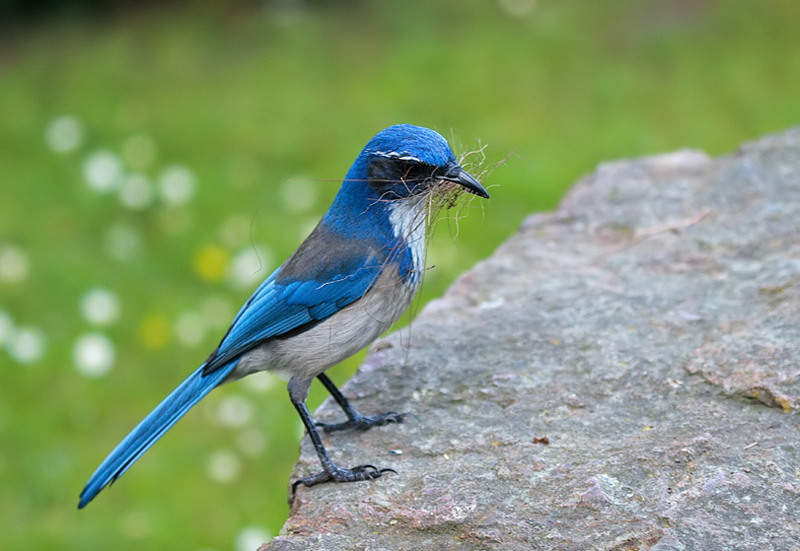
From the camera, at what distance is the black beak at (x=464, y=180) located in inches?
118

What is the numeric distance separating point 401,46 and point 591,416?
19.8 ft

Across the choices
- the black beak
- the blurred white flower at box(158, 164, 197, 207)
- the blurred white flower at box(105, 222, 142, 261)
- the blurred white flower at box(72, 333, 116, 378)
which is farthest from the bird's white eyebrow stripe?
the blurred white flower at box(158, 164, 197, 207)

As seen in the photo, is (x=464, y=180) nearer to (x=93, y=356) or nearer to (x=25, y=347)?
(x=93, y=356)

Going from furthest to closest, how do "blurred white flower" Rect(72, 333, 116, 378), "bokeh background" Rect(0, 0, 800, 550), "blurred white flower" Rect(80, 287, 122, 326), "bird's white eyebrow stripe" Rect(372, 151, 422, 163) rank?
1. "blurred white flower" Rect(80, 287, 122, 326)
2. "blurred white flower" Rect(72, 333, 116, 378)
3. "bokeh background" Rect(0, 0, 800, 550)
4. "bird's white eyebrow stripe" Rect(372, 151, 422, 163)

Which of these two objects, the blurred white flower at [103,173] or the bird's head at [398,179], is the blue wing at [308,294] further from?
the blurred white flower at [103,173]

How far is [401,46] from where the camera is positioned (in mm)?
8547

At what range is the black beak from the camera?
9.85 ft

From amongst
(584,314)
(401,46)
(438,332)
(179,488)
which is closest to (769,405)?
(584,314)

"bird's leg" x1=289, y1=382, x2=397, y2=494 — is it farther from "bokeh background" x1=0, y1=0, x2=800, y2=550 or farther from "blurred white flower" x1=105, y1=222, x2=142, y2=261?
"blurred white flower" x1=105, y1=222, x2=142, y2=261

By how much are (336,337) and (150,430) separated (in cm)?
61

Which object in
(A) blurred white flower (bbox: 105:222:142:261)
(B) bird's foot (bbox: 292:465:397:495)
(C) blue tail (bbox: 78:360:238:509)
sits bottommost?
(B) bird's foot (bbox: 292:465:397:495)

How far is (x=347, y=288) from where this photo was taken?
3.10m

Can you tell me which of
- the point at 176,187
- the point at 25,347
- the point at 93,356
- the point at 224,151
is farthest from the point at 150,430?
the point at 224,151

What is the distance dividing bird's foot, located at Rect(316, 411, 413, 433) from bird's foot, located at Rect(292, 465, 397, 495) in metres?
0.25
